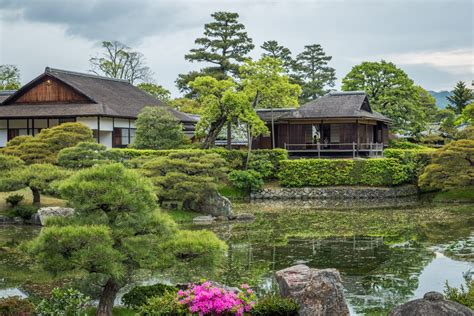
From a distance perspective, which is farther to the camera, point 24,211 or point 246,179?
point 246,179

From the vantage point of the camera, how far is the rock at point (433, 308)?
7570mm

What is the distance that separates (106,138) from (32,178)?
52.4ft

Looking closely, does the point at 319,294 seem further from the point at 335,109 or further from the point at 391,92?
the point at 391,92

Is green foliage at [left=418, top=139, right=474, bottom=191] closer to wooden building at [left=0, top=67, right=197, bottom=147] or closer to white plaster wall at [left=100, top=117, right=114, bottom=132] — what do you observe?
wooden building at [left=0, top=67, right=197, bottom=147]

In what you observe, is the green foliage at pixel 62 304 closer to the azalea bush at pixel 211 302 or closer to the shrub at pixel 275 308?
the azalea bush at pixel 211 302

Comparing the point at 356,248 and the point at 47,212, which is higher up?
the point at 47,212

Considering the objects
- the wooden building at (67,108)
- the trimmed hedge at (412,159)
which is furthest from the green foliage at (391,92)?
the wooden building at (67,108)

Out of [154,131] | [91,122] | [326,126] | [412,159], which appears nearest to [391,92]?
[326,126]

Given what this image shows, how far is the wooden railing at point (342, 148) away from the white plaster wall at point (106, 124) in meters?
11.6

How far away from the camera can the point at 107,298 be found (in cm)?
1023

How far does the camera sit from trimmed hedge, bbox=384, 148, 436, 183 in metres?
34.6

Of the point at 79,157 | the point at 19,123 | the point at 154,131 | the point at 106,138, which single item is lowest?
the point at 79,157

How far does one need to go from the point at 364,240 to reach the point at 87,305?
36.8 ft

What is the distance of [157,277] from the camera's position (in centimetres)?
1402
